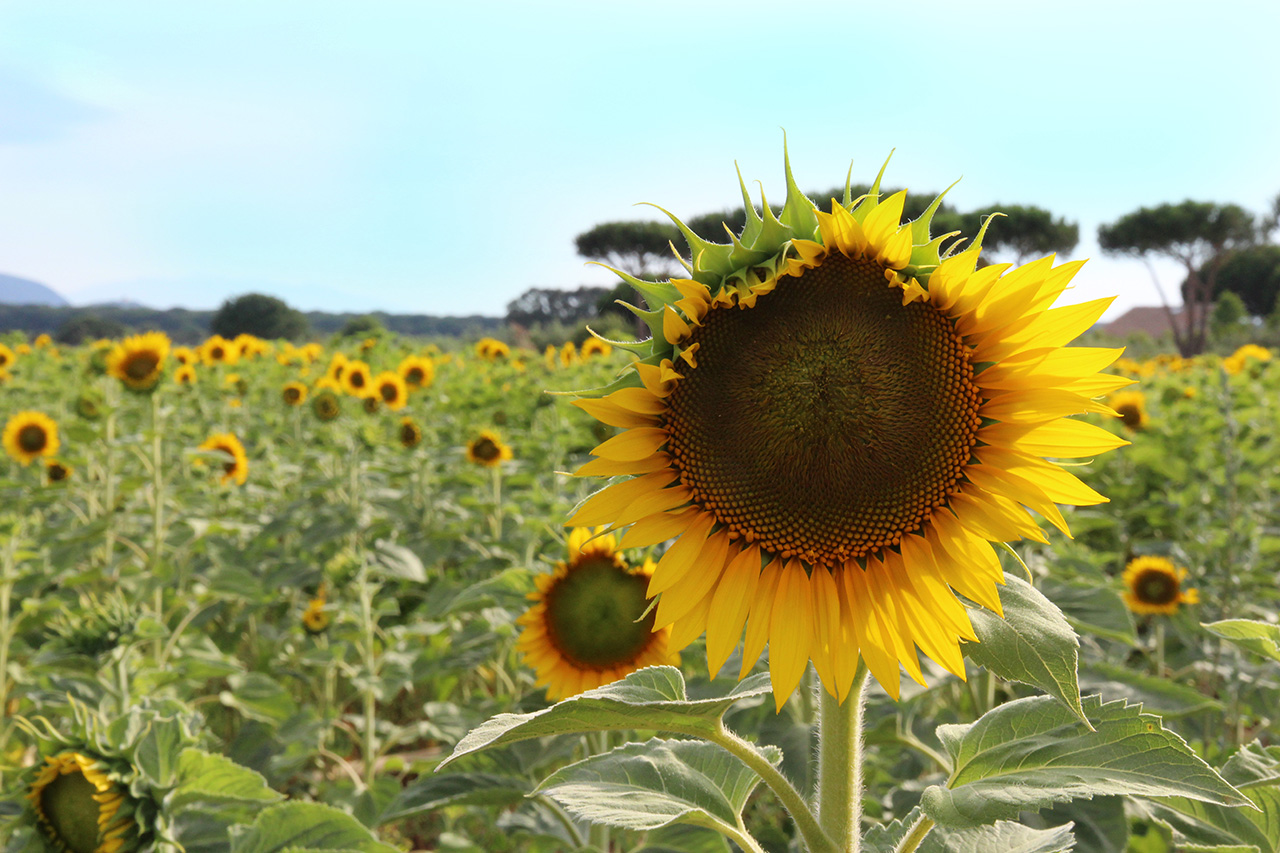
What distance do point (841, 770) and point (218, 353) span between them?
10848mm

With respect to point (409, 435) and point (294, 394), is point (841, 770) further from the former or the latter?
point (294, 394)

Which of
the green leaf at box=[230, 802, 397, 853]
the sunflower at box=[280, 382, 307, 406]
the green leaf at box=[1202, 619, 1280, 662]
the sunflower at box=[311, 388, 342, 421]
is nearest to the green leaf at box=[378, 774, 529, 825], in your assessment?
the green leaf at box=[230, 802, 397, 853]

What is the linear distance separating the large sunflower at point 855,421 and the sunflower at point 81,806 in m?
1.35

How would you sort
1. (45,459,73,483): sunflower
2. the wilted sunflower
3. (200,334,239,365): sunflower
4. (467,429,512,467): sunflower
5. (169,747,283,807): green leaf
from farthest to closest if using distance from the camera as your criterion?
(200,334,239,365): sunflower → the wilted sunflower → (45,459,73,483): sunflower → (467,429,512,467): sunflower → (169,747,283,807): green leaf

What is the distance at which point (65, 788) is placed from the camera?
1.68 m

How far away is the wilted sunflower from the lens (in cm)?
720

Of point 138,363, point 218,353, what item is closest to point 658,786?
point 138,363

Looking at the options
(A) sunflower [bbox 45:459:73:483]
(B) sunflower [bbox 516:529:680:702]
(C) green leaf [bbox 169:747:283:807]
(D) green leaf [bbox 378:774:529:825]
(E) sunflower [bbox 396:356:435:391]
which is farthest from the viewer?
(E) sunflower [bbox 396:356:435:391]

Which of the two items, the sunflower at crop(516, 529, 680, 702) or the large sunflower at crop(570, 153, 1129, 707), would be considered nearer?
the large sunflower at crop(570, 153, 1129, 707)

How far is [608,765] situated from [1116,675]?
164 centimetres

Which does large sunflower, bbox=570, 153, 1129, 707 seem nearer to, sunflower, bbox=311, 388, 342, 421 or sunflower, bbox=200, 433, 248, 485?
sunflower, bbox=200, 433, 248, 485

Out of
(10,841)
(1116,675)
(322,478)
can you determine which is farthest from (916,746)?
(322,478)

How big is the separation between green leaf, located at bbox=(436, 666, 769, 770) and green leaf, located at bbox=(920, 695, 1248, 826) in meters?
0.27

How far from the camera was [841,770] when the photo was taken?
1.05 m
